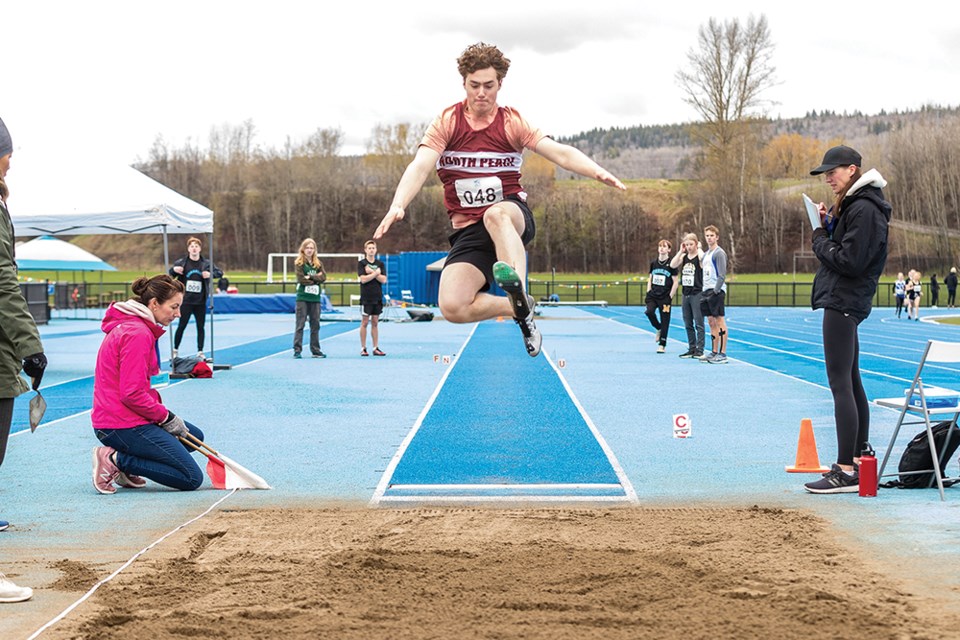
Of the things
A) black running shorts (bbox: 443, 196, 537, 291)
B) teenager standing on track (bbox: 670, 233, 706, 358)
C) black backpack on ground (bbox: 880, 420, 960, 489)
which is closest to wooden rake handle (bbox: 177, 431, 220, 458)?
black running shorts (bbox: 443, 196, 537, 291)

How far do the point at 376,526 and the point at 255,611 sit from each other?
157 cm

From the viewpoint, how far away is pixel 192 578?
4.59m

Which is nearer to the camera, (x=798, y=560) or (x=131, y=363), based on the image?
(x=798, y=560)

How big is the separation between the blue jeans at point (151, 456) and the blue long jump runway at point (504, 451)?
1278 millimetres

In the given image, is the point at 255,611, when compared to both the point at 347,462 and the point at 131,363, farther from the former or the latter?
the point at 347,462

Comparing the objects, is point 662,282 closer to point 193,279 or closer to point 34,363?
point 193,279

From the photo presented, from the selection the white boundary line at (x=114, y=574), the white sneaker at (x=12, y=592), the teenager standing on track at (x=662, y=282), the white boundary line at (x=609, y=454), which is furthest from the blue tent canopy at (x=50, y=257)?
the white sneaker at (x=12, y=592)

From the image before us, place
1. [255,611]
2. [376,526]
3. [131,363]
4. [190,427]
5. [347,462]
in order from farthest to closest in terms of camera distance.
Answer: [347,462] → [190,427] → [131,363] → [376,526] → [255,611]

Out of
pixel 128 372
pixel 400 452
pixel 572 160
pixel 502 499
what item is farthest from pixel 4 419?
pixel 400 452

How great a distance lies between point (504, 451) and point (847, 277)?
290cm

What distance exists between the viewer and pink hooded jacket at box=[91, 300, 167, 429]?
6.62 metres

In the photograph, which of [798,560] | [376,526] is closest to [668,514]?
[798,560]

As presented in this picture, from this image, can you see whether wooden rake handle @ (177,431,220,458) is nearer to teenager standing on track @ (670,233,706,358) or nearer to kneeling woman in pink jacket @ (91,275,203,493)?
kneeling woman in pink jacket @ (91,275,203,493)

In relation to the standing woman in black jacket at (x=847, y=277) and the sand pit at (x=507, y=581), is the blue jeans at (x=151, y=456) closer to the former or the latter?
the sand pit at (x=507, y=581)
